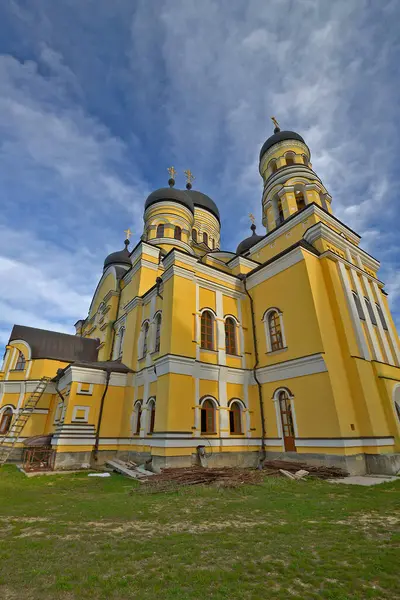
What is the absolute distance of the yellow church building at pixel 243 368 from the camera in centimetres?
1098

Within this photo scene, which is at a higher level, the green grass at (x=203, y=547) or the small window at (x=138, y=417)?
the small window at (x=138, y=417)

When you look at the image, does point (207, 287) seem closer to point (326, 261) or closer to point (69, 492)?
point (326, 261)

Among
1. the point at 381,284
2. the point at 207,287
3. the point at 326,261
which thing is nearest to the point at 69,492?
the point at 207,287

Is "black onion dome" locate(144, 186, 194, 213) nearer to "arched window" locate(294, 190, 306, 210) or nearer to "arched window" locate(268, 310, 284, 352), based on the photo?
"arched window" locate(294, 190, 306, 210)

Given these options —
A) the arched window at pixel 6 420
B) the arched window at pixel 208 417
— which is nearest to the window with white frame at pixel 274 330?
the arched window at pixel 208 417

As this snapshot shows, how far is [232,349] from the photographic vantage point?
48.1 ft

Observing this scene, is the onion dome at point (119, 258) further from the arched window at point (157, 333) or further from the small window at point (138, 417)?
the small window at point (138, 417)

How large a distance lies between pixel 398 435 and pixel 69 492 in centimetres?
1116

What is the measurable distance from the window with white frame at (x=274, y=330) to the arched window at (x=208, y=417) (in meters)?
3.69

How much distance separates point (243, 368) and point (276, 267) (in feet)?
16.6

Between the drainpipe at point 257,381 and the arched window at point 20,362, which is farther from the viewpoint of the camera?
the arched window at point 20,362

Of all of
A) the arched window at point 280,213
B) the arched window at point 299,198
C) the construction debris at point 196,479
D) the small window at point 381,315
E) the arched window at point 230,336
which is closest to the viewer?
the construction debris at point 196,479

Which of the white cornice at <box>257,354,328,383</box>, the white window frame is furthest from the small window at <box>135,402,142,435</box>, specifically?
the white window frame

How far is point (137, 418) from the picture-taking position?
1402 centimetres
